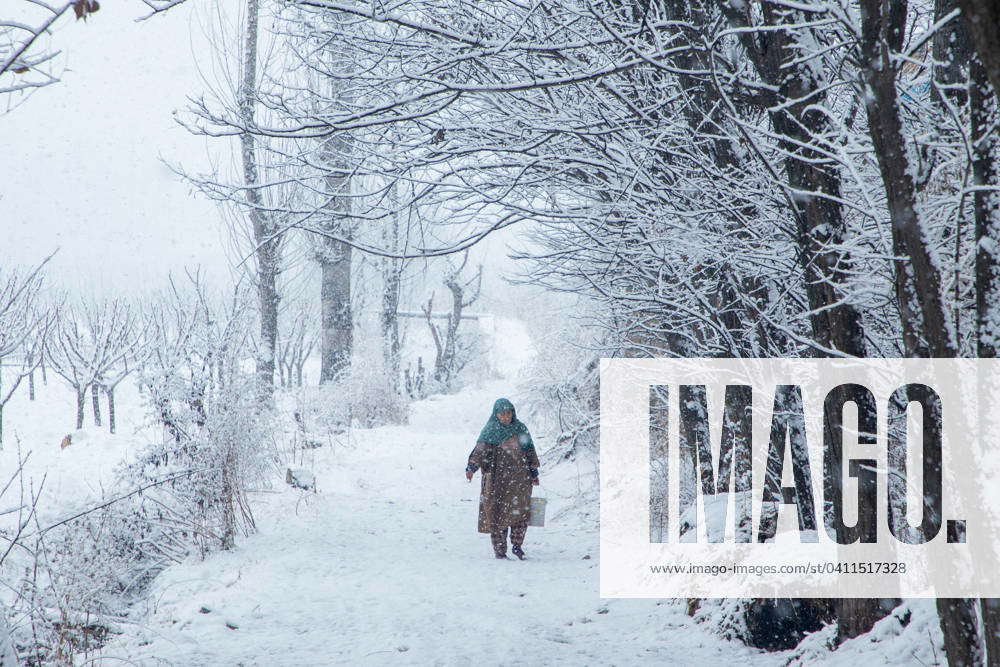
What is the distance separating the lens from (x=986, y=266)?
2.00 m

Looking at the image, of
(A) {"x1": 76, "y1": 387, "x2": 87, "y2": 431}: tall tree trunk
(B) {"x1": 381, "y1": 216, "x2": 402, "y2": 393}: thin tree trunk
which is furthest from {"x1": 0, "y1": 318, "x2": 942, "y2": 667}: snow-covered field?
(A) {"x1": 76, "y1": 387, "x2": 87, "y2": 431}: tall tree trunk

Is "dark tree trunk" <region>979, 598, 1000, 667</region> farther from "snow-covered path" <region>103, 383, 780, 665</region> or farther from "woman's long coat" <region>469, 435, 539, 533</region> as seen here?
"woman's long coat" <region>469, 435, 539, 533</region>

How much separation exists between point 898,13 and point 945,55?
0.61 m

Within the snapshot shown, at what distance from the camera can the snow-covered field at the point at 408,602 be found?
4.08 m

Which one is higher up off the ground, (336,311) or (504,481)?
(336,311)

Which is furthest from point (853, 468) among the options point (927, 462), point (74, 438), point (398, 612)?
point (74, 438)

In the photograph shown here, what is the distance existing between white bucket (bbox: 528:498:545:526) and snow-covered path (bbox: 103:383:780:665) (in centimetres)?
31

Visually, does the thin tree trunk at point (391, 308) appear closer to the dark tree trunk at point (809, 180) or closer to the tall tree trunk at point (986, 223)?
the dark tree trunk at point (809, 180)

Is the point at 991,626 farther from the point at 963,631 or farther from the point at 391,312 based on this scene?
the point at 391,312

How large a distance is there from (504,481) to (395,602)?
2.23m

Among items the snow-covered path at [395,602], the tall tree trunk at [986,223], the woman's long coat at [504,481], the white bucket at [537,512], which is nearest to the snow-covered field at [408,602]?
the snow-covered path at [395,602]

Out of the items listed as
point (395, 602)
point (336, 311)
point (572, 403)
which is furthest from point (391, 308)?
point (395, 602)

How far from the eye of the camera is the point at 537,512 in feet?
25.2

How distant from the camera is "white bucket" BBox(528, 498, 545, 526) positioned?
764 centimetres
